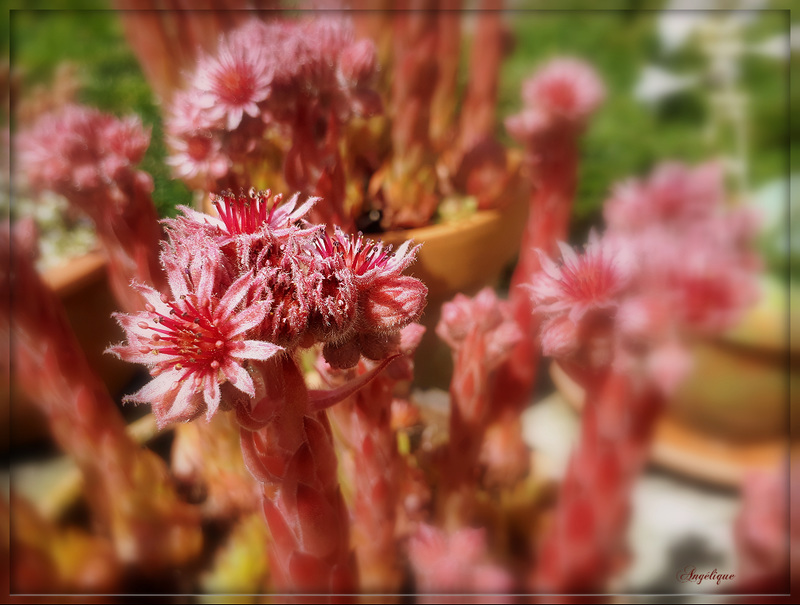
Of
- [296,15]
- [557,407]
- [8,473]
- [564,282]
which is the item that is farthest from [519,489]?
[296,15]

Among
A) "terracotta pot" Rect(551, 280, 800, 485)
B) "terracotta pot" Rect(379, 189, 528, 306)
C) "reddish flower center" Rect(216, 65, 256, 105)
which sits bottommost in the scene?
"terracotta pot" Rect(551, 280, 800, 485)

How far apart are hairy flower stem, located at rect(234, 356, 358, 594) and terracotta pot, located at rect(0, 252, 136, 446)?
4.4 inches

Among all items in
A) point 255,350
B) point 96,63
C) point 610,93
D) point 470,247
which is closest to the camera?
point 255,350

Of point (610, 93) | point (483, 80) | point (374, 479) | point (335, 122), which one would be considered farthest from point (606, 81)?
point (374, 479)

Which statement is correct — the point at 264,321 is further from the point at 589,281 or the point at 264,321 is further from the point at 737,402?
the point at 737,402

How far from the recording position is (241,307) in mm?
183

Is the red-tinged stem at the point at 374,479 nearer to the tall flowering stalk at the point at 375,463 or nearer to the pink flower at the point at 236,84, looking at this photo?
the tall flowering stalk at the point at 375,463

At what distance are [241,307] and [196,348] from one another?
2cm

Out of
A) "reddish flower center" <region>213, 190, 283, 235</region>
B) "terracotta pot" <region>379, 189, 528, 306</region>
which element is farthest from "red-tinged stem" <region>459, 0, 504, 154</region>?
"reddish flower center" <region>213, 190, 283, 235</region>

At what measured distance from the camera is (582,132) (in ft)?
1.16

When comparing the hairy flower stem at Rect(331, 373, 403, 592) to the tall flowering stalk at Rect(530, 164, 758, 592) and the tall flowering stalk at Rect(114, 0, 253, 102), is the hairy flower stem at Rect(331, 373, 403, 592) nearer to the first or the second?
the tall flowering stalk at Rect(530, 164, 758, 592)

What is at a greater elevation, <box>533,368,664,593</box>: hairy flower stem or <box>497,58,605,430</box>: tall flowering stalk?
<box>497,58,605,430</box>: tall flowering stalk

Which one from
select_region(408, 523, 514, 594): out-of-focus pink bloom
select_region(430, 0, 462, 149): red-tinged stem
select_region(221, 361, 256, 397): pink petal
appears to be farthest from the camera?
select_region(430, 0, 462, 149): red-tinged stem

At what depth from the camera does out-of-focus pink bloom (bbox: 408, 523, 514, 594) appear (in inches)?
10.9
